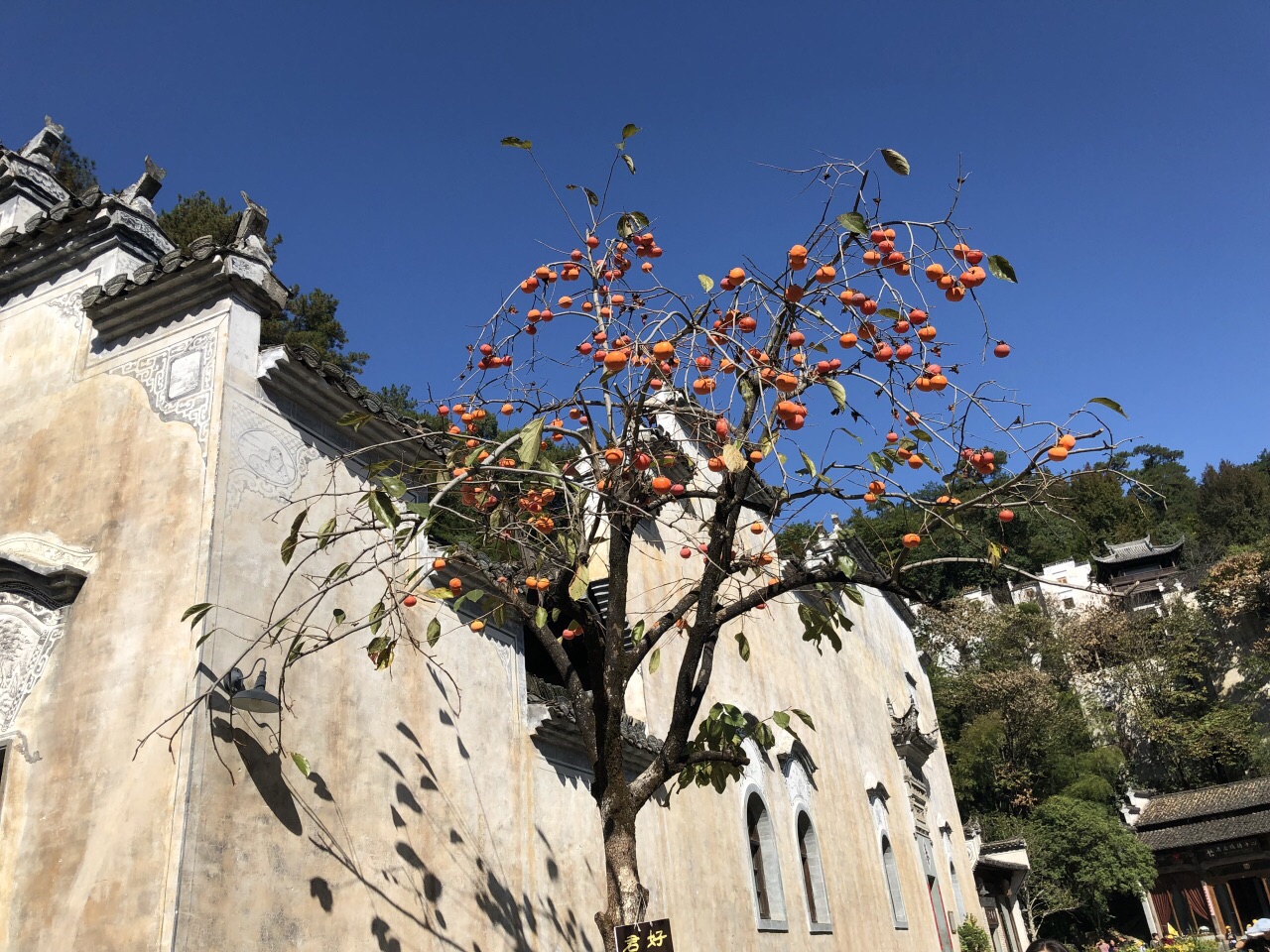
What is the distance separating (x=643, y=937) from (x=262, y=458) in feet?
12.9

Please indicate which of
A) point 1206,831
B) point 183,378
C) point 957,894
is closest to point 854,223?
point 183,378

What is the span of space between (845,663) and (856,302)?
12904 millimetres

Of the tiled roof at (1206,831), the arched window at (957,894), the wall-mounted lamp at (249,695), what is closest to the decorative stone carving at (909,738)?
the arched window at (957,894)

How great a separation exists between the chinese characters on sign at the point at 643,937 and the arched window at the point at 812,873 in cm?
787

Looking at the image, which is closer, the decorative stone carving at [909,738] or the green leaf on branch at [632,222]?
the green leaf on branch at [632,222]

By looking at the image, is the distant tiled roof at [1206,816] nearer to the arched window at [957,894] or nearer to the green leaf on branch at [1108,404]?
the arched window at [957,894]

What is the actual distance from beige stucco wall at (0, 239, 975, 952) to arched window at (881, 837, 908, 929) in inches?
285

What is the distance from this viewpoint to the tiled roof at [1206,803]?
30328 millimetres

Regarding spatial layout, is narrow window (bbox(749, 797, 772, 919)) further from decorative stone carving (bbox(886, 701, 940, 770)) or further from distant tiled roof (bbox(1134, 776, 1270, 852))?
distant tiled roof (bbox(1134, 776, 1270, 852))

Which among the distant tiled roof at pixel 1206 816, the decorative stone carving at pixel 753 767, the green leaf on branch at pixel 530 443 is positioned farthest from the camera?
the distant tiled roof at pixel 1206 816

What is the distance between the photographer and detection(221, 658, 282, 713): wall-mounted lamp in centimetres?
538

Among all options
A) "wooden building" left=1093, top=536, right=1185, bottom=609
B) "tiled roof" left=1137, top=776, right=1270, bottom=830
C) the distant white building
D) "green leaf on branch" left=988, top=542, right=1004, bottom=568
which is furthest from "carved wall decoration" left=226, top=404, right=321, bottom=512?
"wooden building" left=1093, top=536, right=1185, bottom=609

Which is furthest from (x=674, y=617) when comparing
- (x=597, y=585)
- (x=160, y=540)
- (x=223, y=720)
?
(x=597, y=585)

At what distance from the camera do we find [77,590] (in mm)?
6059
